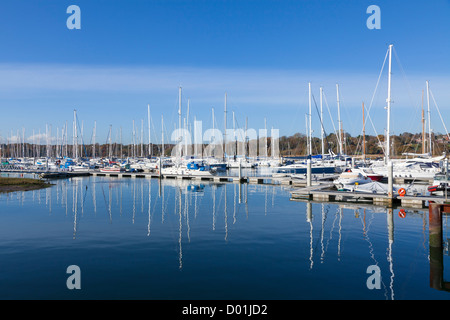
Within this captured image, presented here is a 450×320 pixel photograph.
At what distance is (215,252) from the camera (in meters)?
16.5

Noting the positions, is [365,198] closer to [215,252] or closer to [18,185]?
[215,252]

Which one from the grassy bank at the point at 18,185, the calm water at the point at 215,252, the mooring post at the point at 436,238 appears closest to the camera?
the calm water at the point at 215,252

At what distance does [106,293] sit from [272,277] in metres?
5.71

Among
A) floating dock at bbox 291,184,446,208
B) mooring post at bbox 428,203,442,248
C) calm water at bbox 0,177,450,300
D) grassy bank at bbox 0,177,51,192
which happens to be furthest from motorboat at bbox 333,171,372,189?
grassy bank at bbox 0,177,51,192

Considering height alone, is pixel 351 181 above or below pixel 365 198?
above

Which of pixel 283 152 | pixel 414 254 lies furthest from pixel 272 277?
pixel 283 152

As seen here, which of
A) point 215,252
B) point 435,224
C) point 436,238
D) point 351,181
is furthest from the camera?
point 351,181

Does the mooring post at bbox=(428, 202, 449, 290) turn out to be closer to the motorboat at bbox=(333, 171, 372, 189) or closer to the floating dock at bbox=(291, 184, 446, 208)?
the floating dock at bbox=(291, 184, 446, 208)

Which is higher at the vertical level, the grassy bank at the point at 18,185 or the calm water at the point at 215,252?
the grassy bank at the point at 18,185

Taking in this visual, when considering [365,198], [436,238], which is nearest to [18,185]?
[365,198]

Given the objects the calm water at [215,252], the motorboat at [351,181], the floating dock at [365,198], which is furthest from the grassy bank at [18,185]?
the motorboat at [351,181]

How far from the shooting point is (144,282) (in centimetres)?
1263

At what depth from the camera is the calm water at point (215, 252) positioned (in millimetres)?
12016

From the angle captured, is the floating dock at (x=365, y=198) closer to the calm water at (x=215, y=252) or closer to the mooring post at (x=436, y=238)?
the calm water at (x=215, y=252)
